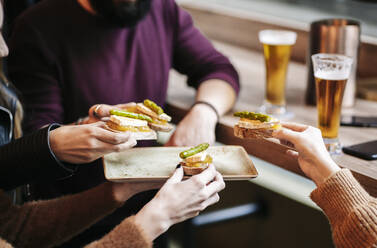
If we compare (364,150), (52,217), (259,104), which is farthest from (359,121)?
(52,217)

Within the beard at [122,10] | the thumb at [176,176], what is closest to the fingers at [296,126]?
the thumb at [176,176]

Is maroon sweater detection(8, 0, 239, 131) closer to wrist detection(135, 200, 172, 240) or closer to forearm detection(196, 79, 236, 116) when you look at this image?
forearm detection(196, 79, 236, 116)

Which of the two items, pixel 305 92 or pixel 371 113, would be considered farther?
pixel 305 92

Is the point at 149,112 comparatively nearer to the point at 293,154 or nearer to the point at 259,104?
the point at 293,154

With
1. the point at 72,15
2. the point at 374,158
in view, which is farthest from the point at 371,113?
the point at 72,15

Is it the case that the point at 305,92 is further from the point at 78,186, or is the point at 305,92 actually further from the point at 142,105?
the point at 78,186

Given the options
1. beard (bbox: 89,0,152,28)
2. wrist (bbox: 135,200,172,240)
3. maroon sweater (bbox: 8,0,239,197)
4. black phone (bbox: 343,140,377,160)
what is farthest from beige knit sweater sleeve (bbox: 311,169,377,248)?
beard (bbox: 89,0,152,28)
